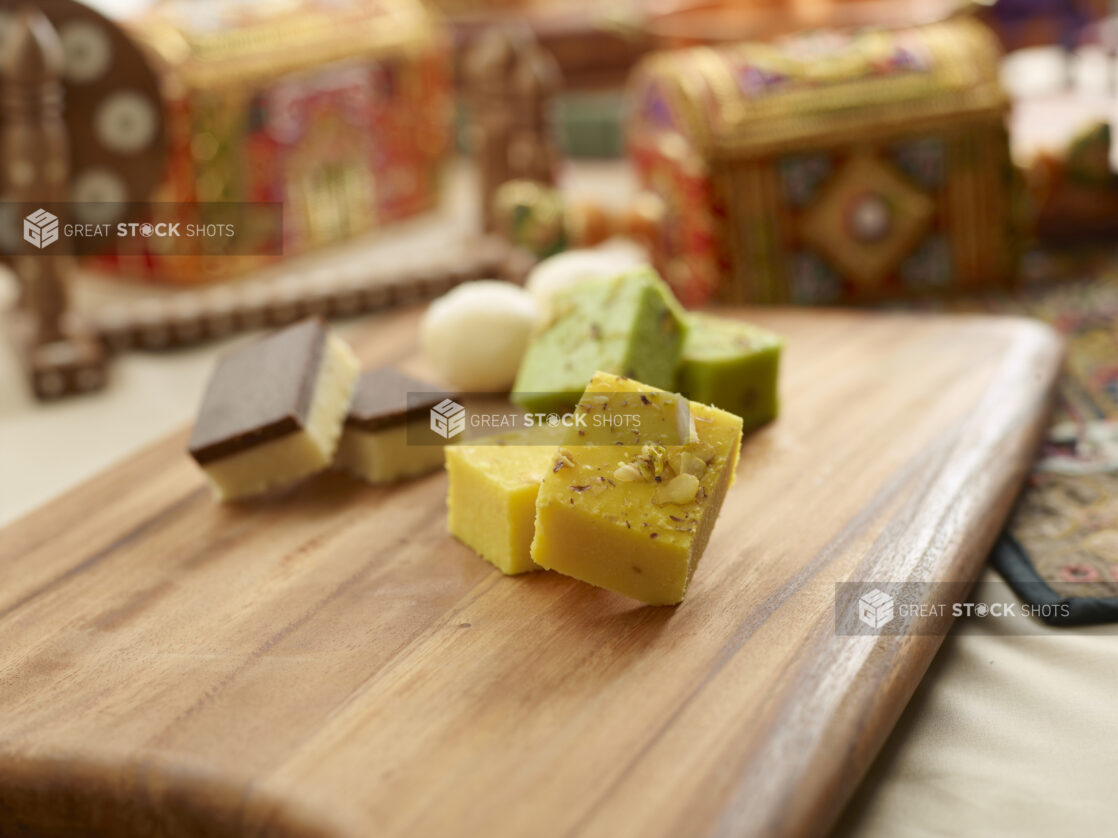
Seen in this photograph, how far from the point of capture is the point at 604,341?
112cm

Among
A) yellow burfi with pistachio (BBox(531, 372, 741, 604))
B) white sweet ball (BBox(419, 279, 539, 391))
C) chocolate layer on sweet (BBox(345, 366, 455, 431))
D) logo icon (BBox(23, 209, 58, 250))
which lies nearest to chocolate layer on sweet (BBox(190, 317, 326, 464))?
chocolate layer on sweet (BBox(345, 366, 455, 431))

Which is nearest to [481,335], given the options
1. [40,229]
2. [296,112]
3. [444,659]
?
[444,659]

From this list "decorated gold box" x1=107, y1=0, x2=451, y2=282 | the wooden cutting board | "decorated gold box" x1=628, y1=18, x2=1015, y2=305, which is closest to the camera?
the wooden cutting board

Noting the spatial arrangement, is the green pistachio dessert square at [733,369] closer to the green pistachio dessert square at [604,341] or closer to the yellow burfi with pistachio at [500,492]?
the green pistachio dessert square at [604,341]

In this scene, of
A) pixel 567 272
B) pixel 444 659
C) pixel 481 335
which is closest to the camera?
pixel 444 659

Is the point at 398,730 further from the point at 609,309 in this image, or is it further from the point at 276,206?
the point at 276,206

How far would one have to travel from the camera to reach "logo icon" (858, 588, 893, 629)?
2.88 ft

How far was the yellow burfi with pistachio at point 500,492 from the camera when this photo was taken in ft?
3.10

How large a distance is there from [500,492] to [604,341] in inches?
9.5

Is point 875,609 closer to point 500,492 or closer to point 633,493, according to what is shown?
point 633,493

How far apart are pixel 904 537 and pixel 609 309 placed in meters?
0.36

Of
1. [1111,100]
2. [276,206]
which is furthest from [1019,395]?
[276,206]

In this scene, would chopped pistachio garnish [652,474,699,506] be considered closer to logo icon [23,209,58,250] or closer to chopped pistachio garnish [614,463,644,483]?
chopped pistachio garnish [614,463,644,483]

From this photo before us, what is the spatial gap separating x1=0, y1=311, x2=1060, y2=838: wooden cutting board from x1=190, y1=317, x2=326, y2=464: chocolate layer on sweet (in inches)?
3.1
